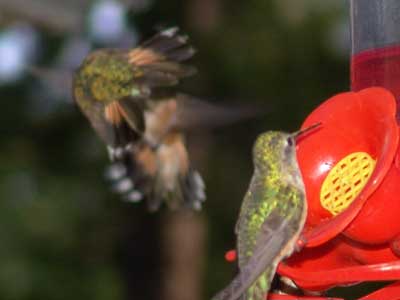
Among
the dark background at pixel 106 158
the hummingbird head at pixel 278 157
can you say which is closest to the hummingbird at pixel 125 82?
the hummingbird head at pixel 278 157

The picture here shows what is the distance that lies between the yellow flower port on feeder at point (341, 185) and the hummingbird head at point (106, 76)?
1971 millimetres

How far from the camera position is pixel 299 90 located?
9.38 meters

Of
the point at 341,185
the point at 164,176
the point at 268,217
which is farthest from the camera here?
the point at 164,176

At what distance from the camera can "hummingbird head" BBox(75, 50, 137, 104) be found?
5613 millimetres

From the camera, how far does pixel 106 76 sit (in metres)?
5.67

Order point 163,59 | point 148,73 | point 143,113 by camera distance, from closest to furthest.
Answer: point 163,59 < point 148,73 < point 143,113

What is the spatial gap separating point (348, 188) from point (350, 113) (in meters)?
0.26

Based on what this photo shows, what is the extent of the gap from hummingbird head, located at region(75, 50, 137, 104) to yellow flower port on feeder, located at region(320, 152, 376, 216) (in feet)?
6.47

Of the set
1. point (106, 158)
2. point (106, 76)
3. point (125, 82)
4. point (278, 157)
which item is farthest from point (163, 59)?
point (106, 158)

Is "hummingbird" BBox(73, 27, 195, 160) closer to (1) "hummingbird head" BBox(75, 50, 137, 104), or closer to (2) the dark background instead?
(1) "hummingbird head" BBox(75, 50, 137, 104)

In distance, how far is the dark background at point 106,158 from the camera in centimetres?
892

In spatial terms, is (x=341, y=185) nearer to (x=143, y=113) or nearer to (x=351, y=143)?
(x=351, y=143)

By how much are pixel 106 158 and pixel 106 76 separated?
3.63m

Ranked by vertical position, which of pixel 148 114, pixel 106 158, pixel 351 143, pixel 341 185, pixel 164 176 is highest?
pixel 351 143
